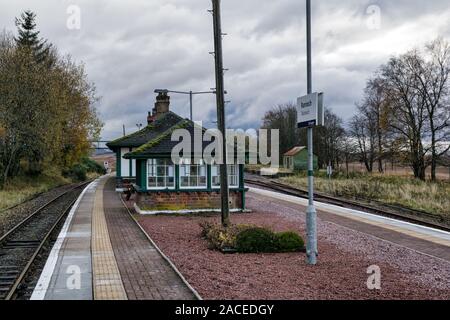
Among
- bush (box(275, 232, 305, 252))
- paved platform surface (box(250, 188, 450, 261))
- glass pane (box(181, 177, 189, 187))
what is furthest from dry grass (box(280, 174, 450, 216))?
bush (box(275, 232, 305, 252))

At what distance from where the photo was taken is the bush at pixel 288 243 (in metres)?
12.5

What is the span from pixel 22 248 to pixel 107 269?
4926 mm

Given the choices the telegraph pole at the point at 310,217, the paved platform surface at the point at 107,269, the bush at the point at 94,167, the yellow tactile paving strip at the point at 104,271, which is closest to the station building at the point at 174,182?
the paved platform surface at the point at 107,269

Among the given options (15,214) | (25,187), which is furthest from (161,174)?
(25,187)

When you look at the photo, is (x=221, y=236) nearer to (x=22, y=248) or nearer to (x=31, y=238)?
(x=22, y=248)

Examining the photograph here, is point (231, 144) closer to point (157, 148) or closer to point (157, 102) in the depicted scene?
point (157, 148)

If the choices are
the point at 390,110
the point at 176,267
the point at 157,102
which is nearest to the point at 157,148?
the point at 176,267

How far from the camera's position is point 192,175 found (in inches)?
885

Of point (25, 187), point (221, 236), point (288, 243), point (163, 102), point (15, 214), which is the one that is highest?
point (163, 102)

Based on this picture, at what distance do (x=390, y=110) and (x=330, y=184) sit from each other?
14461 mm

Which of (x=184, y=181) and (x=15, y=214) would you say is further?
(x=184, y=181)

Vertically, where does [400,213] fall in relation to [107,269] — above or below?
below

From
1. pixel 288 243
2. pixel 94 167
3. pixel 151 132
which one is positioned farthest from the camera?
pixel 94 167

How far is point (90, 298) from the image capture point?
26.0 feet
